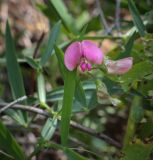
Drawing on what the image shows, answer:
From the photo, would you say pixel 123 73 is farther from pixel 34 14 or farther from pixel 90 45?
pixel 34 14

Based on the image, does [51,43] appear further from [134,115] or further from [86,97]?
[134,115]

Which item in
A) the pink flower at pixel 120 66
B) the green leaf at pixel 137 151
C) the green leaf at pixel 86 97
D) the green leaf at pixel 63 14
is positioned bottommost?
the green leaf at pixel 137 151

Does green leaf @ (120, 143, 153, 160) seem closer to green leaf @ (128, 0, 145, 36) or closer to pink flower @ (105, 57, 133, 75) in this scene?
pink flower @ (105, 57, 133, 75)

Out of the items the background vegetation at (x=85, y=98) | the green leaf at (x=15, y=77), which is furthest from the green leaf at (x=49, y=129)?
the green leaf at (x=15, y=77)

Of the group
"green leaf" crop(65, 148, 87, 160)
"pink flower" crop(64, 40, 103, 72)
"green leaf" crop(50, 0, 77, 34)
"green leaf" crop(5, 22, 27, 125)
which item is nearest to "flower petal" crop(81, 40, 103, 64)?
"pink flower" crop(64, 40, 103, 72)

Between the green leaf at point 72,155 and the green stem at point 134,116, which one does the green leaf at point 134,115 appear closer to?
the green stem at point 134,116

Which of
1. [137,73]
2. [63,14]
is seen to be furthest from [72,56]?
[63,14]
